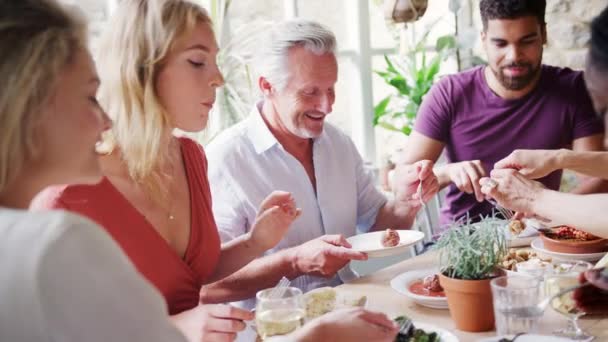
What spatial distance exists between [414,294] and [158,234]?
0.66 m

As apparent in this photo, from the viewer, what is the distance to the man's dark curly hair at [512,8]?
2.49m

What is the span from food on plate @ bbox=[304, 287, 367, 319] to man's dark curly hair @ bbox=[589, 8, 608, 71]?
0.70 m

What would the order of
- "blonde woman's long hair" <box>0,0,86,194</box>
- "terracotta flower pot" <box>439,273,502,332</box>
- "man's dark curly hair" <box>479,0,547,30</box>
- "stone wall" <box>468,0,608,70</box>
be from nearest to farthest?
1. "blonde woman's long hair" <box>0,0,86,194</box>
2. "terracotta flower pot" <box>439,273,502,332</box>
3. "man's dark curly hair" <box>479,0,547,30</box>
4. "stone wall" <box>468,0,608,70</box>

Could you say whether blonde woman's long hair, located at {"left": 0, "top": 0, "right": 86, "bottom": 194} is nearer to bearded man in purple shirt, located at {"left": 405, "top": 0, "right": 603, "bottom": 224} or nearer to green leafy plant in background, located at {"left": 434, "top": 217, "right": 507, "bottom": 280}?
green leafy plant in background, located at {"left": 434, "top": 217, "right": 507, "bottom": 280}

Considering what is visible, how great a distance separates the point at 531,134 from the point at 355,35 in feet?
5.11

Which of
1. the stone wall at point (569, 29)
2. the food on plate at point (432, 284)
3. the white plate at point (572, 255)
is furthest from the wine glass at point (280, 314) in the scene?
the stone wall at point (569, 29)

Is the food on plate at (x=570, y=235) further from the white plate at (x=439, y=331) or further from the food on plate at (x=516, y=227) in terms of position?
the white plate at (x=439, y=331)

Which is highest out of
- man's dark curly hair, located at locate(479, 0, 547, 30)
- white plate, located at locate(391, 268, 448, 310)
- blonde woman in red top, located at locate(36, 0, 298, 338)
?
man's dark curly hair, located at locate(479, 0, 547, 30)

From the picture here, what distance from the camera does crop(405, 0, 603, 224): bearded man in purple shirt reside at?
8.43 ft

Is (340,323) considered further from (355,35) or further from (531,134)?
(355,35)

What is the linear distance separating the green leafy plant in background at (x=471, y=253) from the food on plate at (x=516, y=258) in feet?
0.86

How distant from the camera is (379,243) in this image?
1.90 meters

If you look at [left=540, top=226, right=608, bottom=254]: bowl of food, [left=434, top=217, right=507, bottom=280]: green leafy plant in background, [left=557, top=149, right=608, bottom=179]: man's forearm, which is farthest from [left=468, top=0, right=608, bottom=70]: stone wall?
[left=434, top=217, right=507, bottom=280]: green leafy plant in background

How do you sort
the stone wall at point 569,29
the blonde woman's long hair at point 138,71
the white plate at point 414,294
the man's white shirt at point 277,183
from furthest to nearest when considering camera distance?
1. the stone wall at point 569,29
2. the man's white shirt at point 277,183
3. the blonde woman's long hair at point 138,71
4. the white plate at point 414,294
